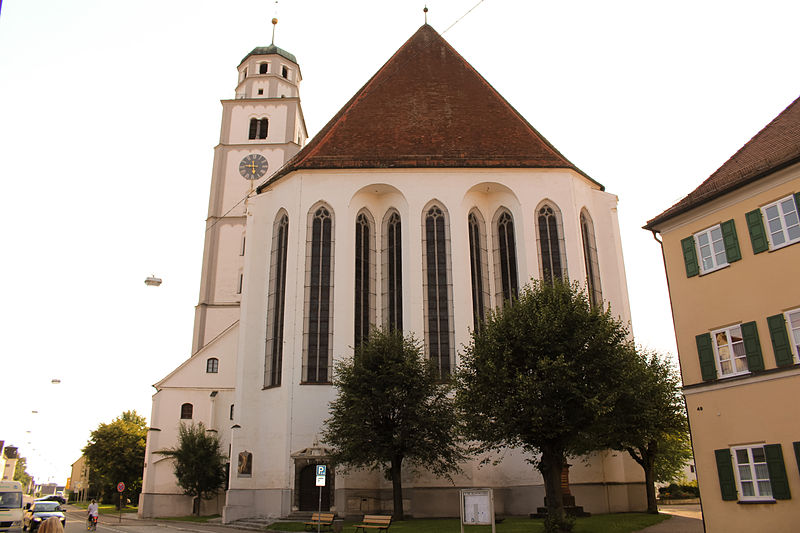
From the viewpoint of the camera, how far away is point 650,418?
866 inches

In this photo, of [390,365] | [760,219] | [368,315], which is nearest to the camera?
[760,219]

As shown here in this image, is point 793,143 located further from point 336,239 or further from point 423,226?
point 336,239

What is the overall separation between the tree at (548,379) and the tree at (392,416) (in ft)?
11.2

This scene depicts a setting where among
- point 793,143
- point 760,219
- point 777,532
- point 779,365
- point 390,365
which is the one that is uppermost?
point 793,143

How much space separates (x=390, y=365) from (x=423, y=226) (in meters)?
7.55

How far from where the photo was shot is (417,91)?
112 ft

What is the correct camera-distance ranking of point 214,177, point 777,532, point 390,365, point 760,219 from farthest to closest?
point 214,177
point 390,365
point 760,219
point 777,532

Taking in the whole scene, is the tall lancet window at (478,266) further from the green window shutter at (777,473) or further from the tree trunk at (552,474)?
the green window shutter at (777,473)

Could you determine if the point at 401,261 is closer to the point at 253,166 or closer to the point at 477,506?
the point at 477,506

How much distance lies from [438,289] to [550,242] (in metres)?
5.27

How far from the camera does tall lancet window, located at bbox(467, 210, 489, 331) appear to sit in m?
28.5

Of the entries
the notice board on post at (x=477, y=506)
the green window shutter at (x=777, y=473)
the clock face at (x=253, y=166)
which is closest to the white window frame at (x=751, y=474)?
the green window shutter at (x=777, y=473)

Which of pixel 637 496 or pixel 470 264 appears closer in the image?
pixel 637 496

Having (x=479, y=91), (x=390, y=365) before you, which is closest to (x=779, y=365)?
(x=390, y=365)
